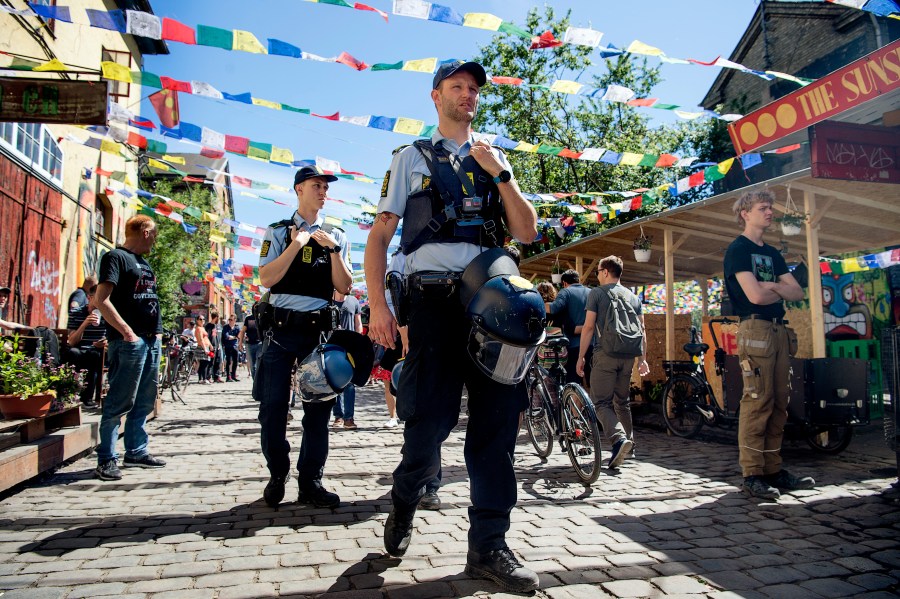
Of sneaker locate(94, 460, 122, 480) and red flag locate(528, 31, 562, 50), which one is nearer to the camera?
sneaker locate(94, 460, 122, 480)

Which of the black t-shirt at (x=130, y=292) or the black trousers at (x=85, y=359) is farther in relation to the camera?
the black trousers at (x=85, y=359)

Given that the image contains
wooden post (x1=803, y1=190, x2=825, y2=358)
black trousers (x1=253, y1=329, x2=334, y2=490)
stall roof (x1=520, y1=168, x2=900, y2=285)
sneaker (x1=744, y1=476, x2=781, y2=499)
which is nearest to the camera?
black trousers (x1=253, y1=329, x2=334, y2=490)

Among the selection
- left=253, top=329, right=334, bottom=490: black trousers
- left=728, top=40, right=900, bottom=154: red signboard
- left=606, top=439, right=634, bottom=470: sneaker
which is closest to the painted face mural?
left=728, top=40, right=900, bottom=154: red signboard

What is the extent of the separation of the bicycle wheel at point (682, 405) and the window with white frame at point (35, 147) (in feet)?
33.4

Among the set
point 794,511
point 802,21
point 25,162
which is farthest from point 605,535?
point 802,21

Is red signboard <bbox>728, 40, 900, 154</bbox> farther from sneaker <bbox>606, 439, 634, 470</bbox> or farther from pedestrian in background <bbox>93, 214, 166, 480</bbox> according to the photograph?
pedestrian in background <bbox>93, 214, 166, 480</bbox>

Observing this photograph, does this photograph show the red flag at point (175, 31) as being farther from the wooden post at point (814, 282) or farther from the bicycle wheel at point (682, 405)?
the wooden post at point (814, 282)

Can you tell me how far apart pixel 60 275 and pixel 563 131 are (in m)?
17.6

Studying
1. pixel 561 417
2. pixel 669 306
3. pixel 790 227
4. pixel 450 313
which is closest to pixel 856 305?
pixel 669 306

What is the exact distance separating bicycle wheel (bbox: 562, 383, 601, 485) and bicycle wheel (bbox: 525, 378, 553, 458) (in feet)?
0.97

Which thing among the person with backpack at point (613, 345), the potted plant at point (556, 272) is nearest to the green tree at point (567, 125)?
the potted plant at point (556, 272)

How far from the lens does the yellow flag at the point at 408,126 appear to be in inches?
320

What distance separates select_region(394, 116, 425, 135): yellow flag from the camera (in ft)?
26.7

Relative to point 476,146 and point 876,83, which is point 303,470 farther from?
point 876,83
